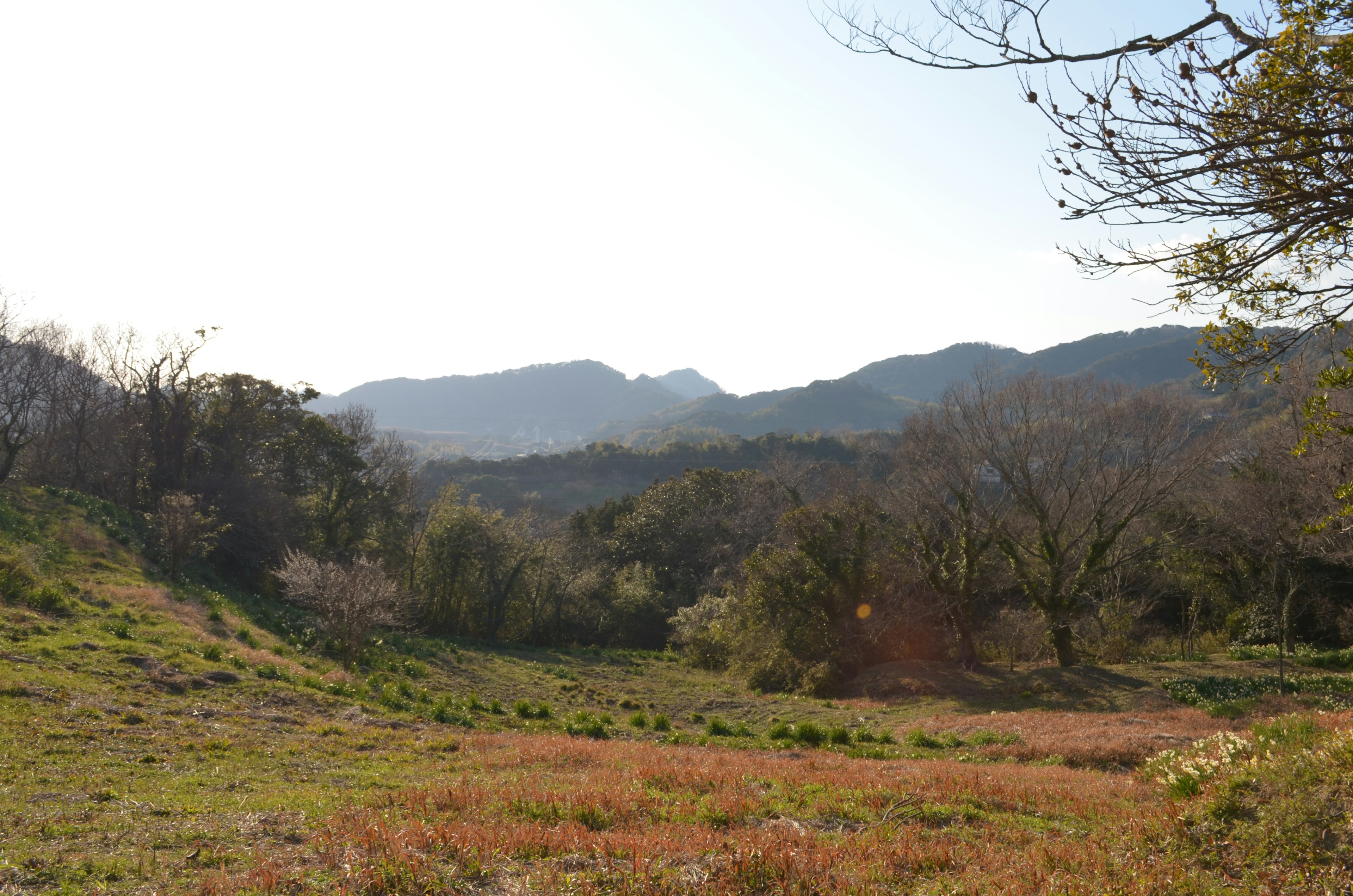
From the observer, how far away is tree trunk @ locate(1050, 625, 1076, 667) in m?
22.1

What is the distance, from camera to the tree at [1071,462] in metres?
20.8

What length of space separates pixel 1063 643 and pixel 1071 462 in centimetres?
577

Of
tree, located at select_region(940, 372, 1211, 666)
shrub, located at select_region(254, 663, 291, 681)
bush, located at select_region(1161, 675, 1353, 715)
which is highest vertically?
tree, located at select_region(940, 372, 1211, 666)

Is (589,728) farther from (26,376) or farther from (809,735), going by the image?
(26,376)

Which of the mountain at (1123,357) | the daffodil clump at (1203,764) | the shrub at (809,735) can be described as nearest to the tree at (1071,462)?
the shrub at (809,735)

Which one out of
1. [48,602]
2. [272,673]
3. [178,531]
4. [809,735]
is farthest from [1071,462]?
[178,531]

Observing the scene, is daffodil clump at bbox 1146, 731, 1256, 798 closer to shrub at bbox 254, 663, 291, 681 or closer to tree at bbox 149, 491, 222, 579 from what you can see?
shrub at bbox 254, 663, 291, 681

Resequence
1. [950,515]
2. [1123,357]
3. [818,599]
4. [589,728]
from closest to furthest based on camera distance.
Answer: [589,728] → [950,515] → [818,599] → [1123,357]

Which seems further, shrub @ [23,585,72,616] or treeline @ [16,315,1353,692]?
treeline @ [16,315,1353,692]

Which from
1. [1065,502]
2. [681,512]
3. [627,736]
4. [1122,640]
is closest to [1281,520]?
[1065,502]

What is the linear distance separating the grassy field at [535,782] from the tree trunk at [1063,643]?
3374 millimetres

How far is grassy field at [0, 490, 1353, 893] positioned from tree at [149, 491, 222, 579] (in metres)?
3.35

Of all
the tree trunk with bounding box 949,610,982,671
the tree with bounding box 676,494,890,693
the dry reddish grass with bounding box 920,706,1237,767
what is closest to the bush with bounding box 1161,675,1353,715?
the dry reddish grass with bounding box 920,706,1237,767

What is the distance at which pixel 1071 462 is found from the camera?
22.2 metres
